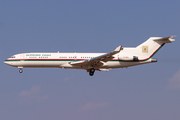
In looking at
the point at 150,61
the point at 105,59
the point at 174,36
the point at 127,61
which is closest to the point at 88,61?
the point at 105,59

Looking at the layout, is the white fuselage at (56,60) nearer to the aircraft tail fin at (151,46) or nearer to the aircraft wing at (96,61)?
the aircraft wing at (96,61)

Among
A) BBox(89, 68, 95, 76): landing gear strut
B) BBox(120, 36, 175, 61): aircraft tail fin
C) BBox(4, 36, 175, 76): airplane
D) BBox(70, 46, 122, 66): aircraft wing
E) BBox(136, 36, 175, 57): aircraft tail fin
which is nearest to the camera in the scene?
BBox(70, 46, 122, 66): aircraft wing

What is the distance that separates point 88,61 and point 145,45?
1069 centimetres

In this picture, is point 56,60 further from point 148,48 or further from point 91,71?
point 148,48

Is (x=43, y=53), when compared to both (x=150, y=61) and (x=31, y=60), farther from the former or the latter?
(x=150, y=61)

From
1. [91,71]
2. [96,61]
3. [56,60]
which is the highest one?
[56,60]

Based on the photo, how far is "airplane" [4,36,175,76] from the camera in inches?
2020

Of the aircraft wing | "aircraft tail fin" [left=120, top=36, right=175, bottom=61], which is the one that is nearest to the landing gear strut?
the aircraft wing

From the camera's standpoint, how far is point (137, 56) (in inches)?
2077

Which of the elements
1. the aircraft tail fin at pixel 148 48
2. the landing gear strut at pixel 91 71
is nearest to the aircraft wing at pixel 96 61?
the landing gear strut at pixel 91 71

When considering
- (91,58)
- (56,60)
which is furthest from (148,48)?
(56,60)

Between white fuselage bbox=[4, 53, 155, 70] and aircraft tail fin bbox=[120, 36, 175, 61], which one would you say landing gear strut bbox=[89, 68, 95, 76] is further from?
aircraft tail fin bbox=[120, 36, 175, 61]

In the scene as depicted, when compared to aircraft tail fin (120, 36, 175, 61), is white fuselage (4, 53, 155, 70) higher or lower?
lower

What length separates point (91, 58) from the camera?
50219 millimetres
